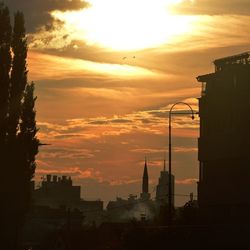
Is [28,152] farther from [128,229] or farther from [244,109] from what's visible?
[244,109]

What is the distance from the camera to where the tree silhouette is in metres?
55.3

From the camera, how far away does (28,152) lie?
5775cm

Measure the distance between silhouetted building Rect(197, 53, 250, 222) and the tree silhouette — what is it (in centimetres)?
2809

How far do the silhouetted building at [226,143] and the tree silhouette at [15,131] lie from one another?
28.1m

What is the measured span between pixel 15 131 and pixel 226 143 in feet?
99.9

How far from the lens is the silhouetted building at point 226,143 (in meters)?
79.6

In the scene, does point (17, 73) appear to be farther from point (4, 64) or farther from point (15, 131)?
point (15, 131)

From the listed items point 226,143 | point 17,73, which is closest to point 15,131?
point 17,73

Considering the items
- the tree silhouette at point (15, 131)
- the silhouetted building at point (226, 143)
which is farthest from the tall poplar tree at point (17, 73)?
the silhouetted building at point (226, 143)

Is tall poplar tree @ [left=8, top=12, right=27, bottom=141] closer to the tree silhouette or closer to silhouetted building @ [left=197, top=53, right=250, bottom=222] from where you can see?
the tree silhouette

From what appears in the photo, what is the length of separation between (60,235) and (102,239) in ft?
32.3

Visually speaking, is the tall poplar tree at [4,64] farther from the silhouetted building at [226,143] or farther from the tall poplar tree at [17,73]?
the silhouetted building at [226,143]

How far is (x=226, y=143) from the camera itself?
8162 cm

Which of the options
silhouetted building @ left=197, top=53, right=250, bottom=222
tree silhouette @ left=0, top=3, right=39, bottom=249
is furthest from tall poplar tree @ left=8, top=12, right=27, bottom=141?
silhouetted building @ left=197, top=53, right=250, bottom=222
